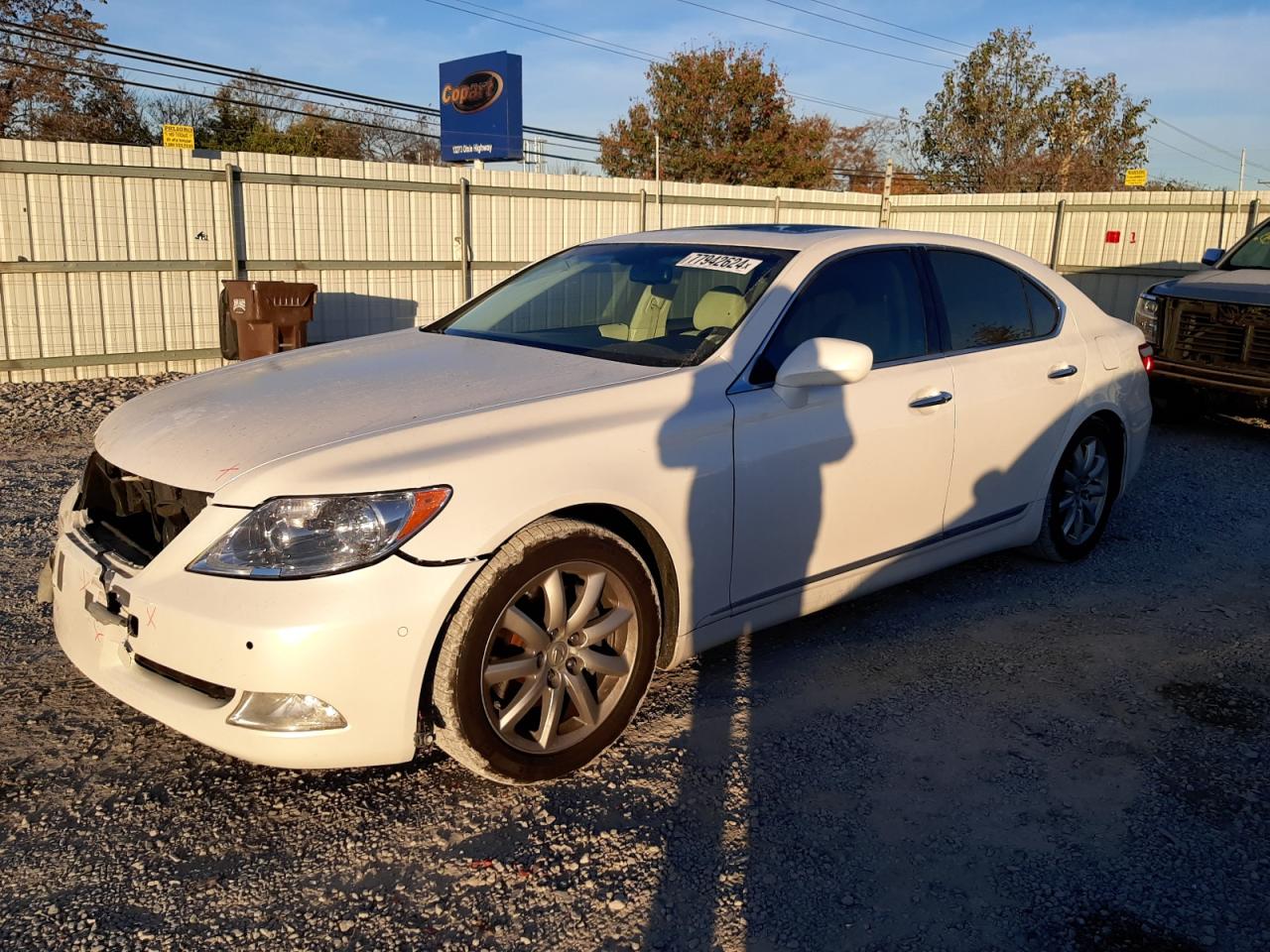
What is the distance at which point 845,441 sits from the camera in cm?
376

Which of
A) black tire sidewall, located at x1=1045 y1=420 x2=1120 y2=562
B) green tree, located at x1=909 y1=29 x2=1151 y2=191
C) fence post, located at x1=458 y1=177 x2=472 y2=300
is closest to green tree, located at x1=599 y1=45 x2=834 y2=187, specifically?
green tree, located at x1=909 y1=29 x2=1151 y2=191

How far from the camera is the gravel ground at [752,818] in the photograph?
8.36ft

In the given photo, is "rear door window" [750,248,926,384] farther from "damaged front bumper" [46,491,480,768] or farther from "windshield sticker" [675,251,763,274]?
"damaged front bumper" [46,491,480,768]

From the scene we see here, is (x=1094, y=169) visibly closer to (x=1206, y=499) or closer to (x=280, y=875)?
(x=1206, y=499)

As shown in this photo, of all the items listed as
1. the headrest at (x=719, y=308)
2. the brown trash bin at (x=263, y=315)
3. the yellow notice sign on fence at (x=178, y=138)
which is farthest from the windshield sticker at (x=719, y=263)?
the yellow notice sign on fence at (x=178, y=138)

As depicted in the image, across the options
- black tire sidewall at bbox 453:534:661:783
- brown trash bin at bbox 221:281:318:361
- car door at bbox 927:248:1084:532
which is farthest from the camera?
brown trash bin at bbox 221:281:318:361

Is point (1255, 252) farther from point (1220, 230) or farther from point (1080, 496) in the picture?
point (1220, 230)

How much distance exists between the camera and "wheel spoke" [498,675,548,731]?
9.74 ft

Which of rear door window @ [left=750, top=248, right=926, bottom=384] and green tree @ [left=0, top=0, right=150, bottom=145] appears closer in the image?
rear door window @ [left=750, top=248, right=926, bottom=384]

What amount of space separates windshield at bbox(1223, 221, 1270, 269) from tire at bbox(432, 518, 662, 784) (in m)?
8.12

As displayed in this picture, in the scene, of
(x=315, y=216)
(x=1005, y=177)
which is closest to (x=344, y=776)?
(x=315, y=216)

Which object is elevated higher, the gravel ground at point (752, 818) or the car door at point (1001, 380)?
the car door at point (1001, 380)

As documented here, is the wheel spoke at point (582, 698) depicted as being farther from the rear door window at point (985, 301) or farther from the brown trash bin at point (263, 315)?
the brown trash bin at point (263, 315)

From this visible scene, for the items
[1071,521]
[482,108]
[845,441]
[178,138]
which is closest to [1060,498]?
[1071,521]
